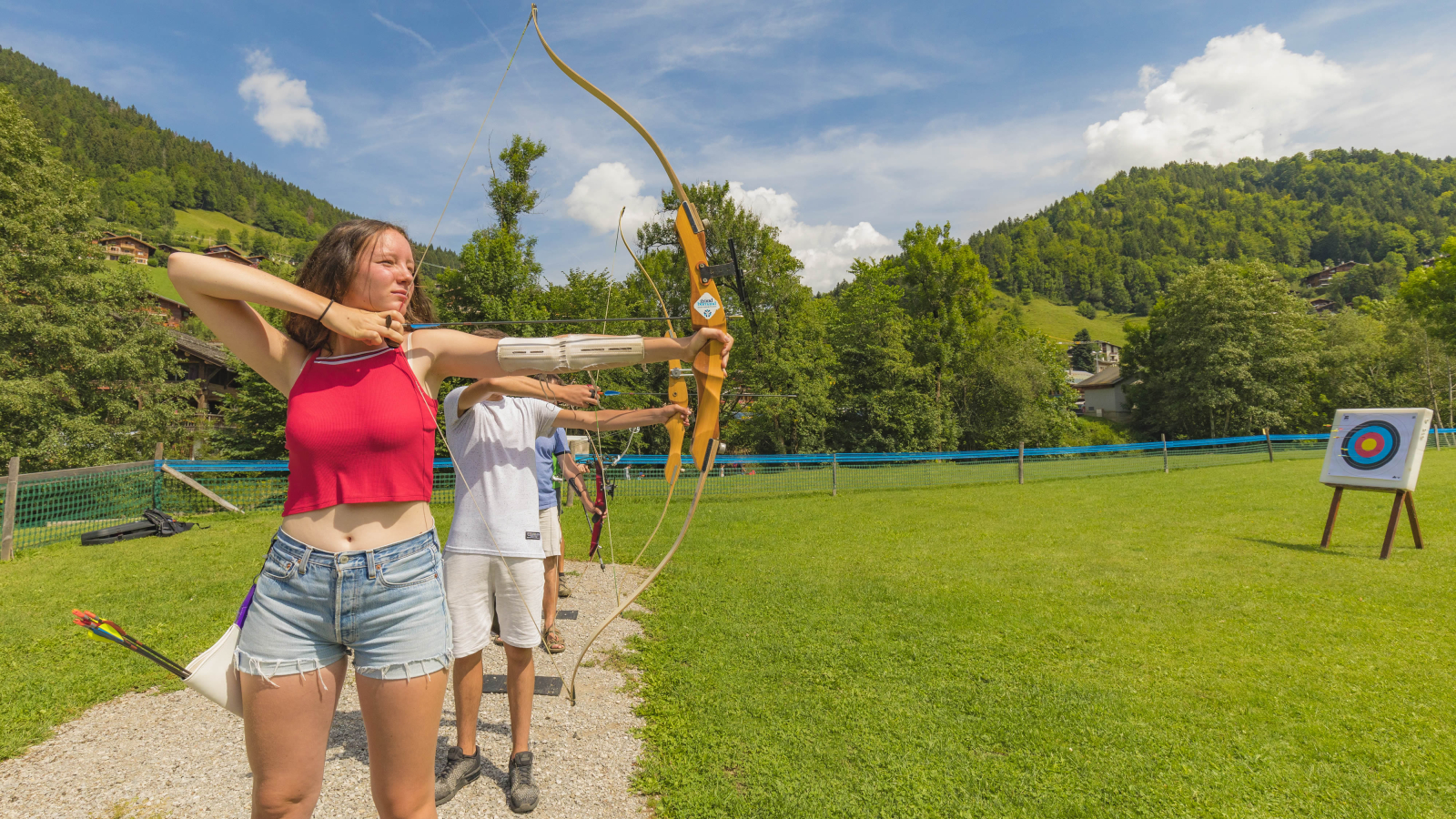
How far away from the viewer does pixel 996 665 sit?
4.29 m

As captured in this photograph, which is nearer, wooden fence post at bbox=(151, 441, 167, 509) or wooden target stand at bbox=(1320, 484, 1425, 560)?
wooden target stand at bbox=(1320, 484, 1425, 560)

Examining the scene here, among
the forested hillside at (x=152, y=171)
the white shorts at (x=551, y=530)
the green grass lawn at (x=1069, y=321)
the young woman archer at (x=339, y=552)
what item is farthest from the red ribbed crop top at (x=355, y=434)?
the green grass lawn at (x=1069, y=321)

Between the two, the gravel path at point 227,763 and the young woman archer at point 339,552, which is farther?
the gravel path at point 227,763

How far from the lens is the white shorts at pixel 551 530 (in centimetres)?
420

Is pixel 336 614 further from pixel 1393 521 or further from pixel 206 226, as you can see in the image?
pixel 206 226

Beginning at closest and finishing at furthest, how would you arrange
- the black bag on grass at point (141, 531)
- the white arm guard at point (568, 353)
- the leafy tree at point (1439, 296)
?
1. the white arm guard at point (568, 353)
2. the black bag on grass at point (141, 531)
3. the leafy tree at point (1439, 296)

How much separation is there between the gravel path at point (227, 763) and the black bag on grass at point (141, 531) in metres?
7.00

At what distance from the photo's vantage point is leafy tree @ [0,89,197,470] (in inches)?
699

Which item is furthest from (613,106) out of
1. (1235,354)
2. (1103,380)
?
(1103,380)

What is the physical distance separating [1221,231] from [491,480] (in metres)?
133

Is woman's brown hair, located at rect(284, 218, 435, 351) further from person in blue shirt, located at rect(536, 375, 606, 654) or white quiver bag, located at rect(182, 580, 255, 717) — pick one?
person in blue shirt, located at rect(536, 375, 606, 654)

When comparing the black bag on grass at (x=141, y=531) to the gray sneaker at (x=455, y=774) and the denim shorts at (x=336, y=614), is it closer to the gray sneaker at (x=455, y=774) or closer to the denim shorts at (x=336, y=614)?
the gray sneaker at (x=455, y=774)

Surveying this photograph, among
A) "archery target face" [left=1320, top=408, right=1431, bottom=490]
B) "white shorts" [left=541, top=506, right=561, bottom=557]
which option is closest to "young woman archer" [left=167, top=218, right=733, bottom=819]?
"white shorts" [left=541, top=506, right=561, bottom=557]

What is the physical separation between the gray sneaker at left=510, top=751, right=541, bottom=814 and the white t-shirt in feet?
2.81
